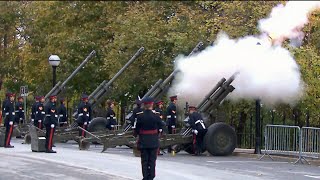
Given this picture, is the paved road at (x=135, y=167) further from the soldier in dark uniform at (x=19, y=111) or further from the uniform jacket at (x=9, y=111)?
the soldier in dark uniform at (x=19, y=111)

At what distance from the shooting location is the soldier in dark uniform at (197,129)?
22.6m

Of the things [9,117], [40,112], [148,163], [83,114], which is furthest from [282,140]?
[40,112]

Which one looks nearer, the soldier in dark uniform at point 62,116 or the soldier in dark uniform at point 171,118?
the soldier in dark uniform at point 171,118

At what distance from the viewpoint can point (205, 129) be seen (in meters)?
22.8

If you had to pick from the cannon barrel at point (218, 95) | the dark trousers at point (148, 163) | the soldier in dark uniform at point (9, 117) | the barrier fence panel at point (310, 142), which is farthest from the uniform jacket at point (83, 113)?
the dark trousers at point (148, 163)

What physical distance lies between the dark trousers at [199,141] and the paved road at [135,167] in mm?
997

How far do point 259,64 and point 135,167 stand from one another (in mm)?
6591

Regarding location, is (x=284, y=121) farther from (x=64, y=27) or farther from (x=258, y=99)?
(x=64, y=27)

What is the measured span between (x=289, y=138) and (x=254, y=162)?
70.8 inches

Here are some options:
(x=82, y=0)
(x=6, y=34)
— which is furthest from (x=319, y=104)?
(x=6, y=34)

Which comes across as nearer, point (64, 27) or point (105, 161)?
point (105, 161)

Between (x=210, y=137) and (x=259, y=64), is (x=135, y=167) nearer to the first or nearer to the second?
(x=210, y=137)

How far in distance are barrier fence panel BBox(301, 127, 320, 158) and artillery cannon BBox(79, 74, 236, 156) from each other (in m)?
2.81

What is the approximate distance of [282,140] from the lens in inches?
859
